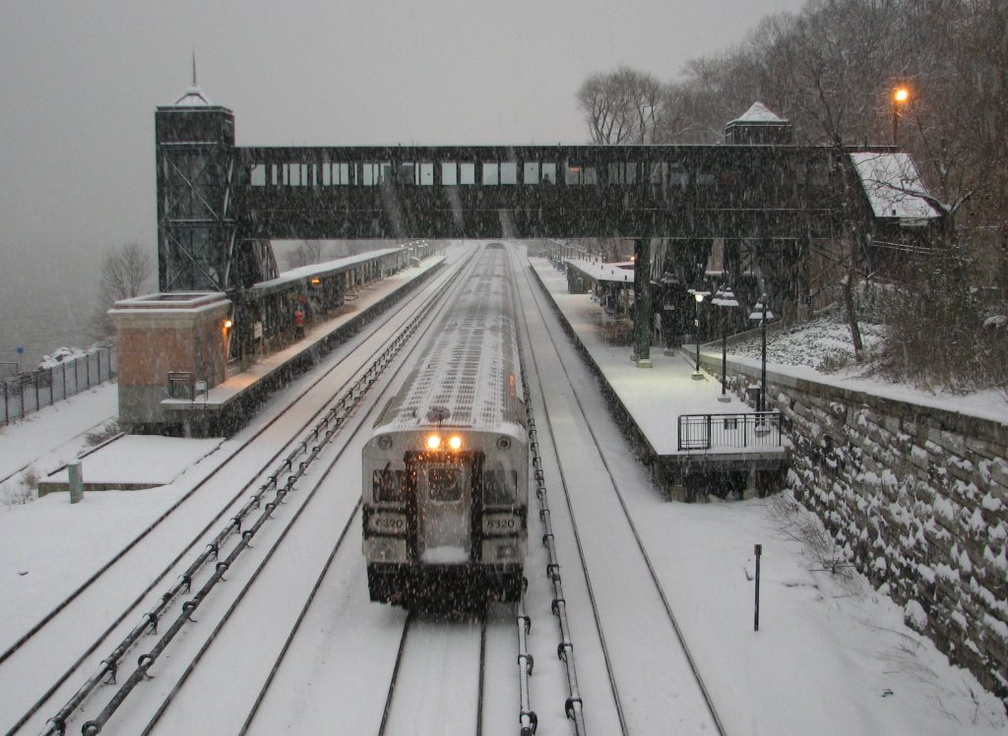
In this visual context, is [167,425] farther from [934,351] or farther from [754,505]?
[934,351]

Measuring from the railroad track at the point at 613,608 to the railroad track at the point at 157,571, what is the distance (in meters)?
5.67

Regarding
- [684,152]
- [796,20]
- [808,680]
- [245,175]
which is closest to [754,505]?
[808,680]

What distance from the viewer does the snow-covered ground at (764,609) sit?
11141 mm

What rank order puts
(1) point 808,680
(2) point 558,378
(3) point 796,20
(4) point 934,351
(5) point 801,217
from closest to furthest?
(1) point 808,680
(4) point 934,351
(5) point 801,217
(2) point 558,378
(3) point 796,20

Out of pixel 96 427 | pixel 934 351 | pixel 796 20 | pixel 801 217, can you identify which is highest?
pixel 796 20

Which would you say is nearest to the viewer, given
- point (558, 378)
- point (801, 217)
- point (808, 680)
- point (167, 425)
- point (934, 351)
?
point (808, 680)

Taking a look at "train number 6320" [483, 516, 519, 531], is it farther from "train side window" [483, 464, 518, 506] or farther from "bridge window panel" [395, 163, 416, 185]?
"bridge window panel" [395, 163, 416, 185]

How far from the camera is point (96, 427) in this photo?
102 feet

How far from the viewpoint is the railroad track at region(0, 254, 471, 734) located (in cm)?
1152

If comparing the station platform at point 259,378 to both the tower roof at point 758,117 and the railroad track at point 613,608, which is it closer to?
the railroad track at point 613,608

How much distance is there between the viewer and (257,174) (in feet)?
107

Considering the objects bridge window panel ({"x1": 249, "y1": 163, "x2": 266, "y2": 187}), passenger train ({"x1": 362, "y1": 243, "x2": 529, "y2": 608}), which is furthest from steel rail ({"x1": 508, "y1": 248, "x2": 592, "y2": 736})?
bridge window panel ({"x1": 249, "y1": 163, "x2": 266, "y2": 187})

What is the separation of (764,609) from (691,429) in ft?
24.3

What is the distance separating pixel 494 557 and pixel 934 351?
317 inches
